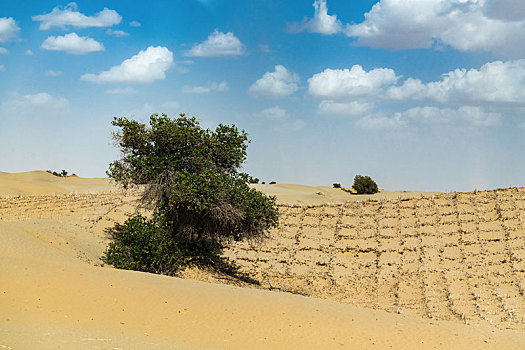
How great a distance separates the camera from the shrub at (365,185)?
53.9 m

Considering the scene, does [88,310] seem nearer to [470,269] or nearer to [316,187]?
[470,269]

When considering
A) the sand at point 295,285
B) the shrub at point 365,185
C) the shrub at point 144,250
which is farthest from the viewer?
the shrub at point 365,185

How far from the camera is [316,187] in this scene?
64.8 meters

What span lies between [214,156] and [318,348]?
1126cm

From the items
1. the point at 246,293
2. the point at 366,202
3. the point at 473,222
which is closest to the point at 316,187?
the point at 366,202

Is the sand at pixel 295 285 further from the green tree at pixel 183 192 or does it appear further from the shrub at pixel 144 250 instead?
the green tree at pixel 183 192

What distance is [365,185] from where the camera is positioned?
53875mm

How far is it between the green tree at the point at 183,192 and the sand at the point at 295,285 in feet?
7.20

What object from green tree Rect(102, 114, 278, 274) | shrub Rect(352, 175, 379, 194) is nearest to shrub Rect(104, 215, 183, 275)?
green tree Rect(102, 114, 278, 274)

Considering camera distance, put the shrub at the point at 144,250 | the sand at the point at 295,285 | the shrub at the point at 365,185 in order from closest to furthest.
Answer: the sand at the point at 295,285
the shrub at the point at 144,250
the shrub at the point at 365,185

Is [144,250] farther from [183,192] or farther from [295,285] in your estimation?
[295,285]

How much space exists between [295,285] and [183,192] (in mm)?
6625

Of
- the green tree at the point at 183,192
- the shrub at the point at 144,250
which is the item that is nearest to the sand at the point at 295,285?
Result: the shrub at the point at 144,250

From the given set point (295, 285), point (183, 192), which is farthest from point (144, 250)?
point (295, 285)
